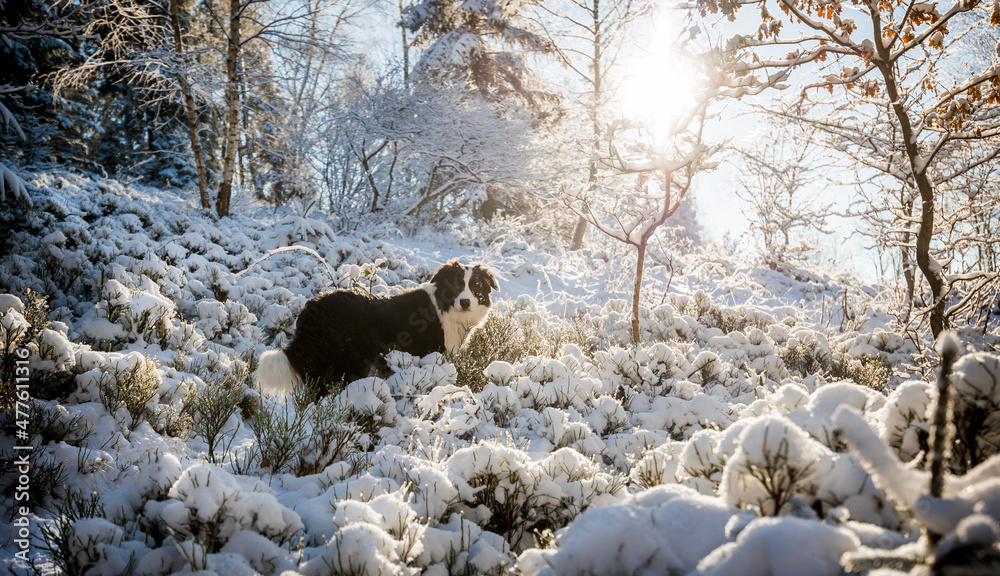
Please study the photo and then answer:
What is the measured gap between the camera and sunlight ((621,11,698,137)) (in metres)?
3.85

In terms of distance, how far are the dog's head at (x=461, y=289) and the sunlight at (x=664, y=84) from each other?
2509 millimetres

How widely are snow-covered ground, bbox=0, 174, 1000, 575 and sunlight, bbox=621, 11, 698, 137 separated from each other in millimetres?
2516

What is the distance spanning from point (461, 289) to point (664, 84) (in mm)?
2999

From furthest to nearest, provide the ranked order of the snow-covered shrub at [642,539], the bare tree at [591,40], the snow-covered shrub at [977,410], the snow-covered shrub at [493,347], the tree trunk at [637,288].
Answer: the bare tree at [591,40]
the tree trunk at [637,288]
the snow-covered shrub at [493,347]
the snow-covered shrub at [977,410]
the snow-covered shrub at [642,539]

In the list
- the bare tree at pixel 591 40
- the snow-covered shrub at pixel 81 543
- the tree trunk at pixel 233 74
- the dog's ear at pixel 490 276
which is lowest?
the snow-covered shrub at pixel 81 543

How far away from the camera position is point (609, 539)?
1.19m

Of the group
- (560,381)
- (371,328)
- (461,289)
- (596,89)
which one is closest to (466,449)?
(560,381)

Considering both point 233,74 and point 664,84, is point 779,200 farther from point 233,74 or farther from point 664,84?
point 233,74

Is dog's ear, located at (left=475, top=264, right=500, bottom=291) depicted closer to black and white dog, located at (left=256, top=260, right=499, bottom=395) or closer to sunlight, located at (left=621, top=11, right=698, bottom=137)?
black and white dog, located at (left=256, top=260, right=499, bottom=395)

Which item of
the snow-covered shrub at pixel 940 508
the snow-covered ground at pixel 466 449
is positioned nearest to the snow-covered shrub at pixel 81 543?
the snow-covered ground at pixel 466 449

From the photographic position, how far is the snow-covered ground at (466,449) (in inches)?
46.3

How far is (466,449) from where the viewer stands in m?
2.30

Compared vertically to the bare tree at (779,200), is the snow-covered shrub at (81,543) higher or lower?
lower

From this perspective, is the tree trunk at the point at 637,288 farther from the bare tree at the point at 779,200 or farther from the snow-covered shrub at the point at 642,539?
the bare tree at the point at 779,200
